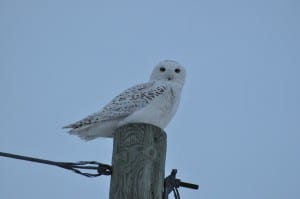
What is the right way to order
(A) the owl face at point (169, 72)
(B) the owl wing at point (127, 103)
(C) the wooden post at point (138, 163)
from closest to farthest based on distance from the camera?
(C) the wooden post at point (138, 163) → (B) the owl wing at point (127, 103) → (A) the owl face at point (169, 72)

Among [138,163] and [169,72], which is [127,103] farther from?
[138,163]

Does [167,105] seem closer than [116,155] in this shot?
No

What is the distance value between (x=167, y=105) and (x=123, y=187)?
1.79m

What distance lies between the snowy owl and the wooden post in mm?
614

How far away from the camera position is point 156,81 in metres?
5.35

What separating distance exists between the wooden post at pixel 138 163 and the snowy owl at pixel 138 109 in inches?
24.2

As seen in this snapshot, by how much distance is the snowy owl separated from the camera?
3945 millimetres

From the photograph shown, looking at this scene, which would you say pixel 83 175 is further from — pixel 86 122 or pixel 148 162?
pixel 86 122

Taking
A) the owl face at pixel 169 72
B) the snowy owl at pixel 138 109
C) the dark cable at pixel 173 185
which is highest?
the owl face at pixel 169 72

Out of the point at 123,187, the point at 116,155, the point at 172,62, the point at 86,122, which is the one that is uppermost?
the point at 172,62

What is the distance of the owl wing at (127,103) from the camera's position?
160 inches

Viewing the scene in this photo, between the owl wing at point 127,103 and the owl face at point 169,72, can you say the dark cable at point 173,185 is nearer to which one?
the owl wing at point 127,103

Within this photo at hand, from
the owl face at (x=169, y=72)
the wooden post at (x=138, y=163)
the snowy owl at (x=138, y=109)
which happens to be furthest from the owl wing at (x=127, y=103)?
the wooden post at (x=138, y=163)

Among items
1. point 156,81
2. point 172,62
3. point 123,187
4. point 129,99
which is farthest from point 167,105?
point 123,187
